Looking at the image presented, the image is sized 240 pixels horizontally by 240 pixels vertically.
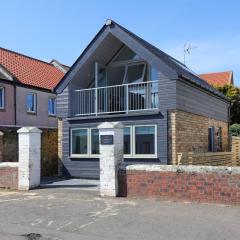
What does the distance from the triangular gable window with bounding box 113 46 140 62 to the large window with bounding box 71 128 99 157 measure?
3.61 m

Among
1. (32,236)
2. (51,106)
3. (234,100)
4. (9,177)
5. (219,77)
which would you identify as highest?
(219,77)

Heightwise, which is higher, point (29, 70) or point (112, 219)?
point (29, 70)

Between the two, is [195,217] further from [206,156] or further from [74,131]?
[74,131]

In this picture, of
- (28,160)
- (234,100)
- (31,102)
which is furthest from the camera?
(234,100)

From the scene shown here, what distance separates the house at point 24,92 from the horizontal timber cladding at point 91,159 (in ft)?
18.0

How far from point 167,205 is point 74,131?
829cm

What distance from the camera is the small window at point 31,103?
1041 inches

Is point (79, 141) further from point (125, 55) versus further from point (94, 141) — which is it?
point (125, 55)

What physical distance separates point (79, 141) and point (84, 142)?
318 mm

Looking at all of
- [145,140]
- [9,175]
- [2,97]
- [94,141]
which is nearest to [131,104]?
[94,141]

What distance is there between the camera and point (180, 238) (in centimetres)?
749

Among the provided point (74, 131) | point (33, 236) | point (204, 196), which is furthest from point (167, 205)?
point (74, 131)

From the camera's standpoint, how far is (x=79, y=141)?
18000mm

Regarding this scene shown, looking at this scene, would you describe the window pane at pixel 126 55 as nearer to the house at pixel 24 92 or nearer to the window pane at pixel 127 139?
the window pane at pixel 127 139
